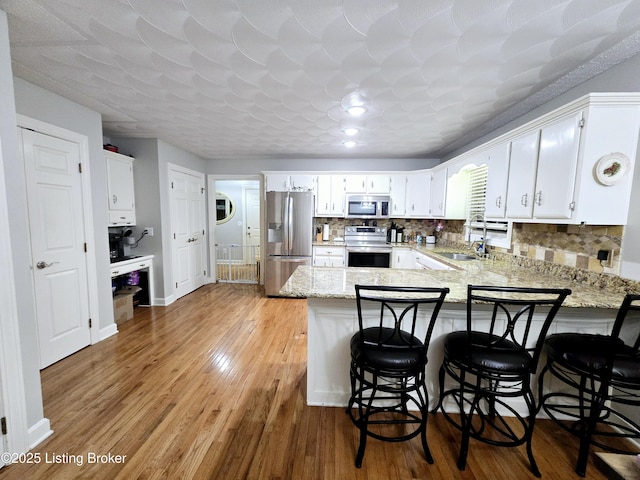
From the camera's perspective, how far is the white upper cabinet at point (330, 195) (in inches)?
186

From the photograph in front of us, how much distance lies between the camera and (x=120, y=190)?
3.47 meters

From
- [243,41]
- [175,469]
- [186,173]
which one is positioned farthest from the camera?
[186,173]

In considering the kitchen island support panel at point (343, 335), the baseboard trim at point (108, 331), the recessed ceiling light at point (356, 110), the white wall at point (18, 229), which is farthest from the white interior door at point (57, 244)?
the recessed ceiling light at point (356, 110)

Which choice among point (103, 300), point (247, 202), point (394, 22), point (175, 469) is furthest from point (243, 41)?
point (247, 202)

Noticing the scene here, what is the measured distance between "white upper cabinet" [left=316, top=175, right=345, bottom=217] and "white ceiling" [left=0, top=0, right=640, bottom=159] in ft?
5.81

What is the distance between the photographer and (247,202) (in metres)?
7.07

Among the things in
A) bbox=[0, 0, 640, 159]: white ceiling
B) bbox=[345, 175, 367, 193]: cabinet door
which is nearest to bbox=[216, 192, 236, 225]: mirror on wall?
bbox=[345, 175, 367, 193]: cabinet door

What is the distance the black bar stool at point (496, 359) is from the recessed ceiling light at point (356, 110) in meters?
1.99

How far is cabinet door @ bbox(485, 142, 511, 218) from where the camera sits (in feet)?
8.25

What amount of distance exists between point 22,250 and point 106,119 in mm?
2145

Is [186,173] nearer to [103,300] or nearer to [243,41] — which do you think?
[103,300]

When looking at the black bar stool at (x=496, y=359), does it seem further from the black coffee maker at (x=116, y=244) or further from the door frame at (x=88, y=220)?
the black coffee maker at (x=116, y=244)

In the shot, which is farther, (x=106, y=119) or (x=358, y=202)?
(x=358, y=202)

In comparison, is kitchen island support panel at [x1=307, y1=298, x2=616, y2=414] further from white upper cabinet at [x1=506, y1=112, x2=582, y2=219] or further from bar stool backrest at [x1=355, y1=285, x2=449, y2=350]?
white upper cabinet at [x1=506, y1=112, x2=582, y2=219]
